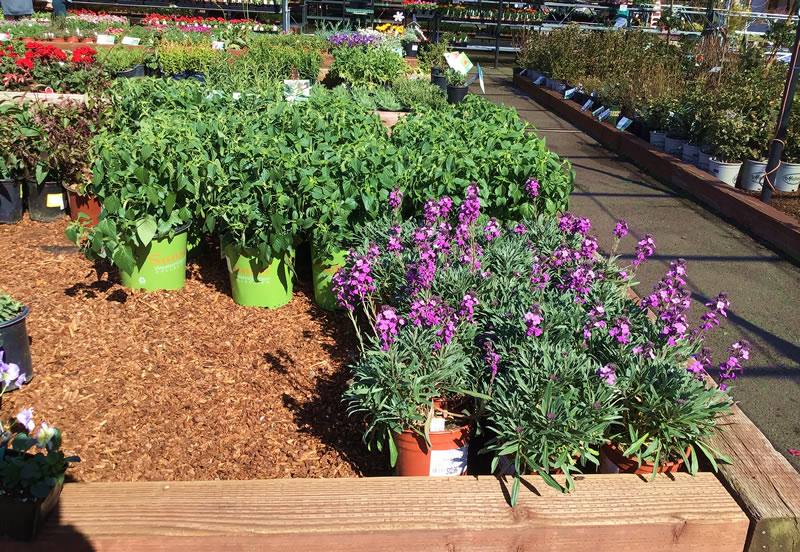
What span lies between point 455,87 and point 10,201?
574 centimetres

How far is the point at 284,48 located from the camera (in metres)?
9.18

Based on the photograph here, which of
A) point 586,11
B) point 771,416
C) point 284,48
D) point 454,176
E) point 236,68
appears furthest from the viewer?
point 586,11

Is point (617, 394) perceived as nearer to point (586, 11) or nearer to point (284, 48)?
point (284, 48)

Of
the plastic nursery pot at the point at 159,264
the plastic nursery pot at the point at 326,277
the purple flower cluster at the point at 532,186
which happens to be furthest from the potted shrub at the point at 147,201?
the purple flower cluster at the point at 532,186

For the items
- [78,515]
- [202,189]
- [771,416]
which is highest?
[202,189]

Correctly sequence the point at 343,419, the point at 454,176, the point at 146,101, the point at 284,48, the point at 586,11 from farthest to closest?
the point at 586,11
the point at 284,48
the point at 146,101
the point at 454,176
the point at 343,419

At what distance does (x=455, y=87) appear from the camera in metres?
9.09

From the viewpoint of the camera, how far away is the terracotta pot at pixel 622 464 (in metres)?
2.41

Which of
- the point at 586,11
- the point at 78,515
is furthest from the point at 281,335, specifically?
the point at 586,11

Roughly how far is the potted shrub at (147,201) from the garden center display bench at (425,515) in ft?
6.01

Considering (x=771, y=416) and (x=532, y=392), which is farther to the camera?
(x=771, y=416)

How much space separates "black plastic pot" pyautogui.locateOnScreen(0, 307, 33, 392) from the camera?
3.06 meters

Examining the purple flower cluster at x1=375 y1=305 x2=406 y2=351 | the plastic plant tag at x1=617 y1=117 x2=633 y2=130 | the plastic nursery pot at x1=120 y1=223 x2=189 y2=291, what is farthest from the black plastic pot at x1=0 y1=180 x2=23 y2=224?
the plastic plant tag at x1=617 y1=117 x2=633 y2=130

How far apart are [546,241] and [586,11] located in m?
20.4
